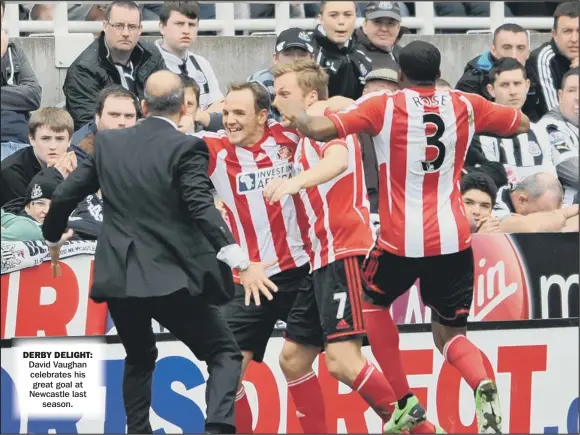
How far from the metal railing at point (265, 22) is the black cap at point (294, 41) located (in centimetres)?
146

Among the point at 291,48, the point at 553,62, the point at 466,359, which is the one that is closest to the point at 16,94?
the point at 291,48

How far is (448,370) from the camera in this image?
32.9 feet

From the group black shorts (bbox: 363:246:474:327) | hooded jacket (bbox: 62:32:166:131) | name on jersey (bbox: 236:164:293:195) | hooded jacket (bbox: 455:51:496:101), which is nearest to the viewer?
black shorts (bbox: 363:246:474:327)

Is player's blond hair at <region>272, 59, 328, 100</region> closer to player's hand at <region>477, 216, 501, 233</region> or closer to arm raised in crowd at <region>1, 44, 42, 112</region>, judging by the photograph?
player's hand at <region>477, 216, 501, 233</region>

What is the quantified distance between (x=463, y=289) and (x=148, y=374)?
180 centimetres

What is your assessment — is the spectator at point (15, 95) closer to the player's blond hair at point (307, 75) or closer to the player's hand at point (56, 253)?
the player's hand at point (56, 253)

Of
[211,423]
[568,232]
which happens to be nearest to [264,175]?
[211,423]

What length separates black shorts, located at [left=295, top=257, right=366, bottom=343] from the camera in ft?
28.7

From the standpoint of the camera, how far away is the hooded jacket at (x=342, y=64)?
434 inches

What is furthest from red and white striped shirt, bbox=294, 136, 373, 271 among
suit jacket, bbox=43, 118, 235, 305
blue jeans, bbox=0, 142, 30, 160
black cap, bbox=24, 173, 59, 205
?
blue jeans, bbox=0, 142, 30, 160

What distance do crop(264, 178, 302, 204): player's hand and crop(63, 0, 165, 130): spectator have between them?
2751mm

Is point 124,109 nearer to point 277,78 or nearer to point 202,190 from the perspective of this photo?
point 277,78

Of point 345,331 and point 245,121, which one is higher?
point 245,121

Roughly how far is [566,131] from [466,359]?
3228 mm
